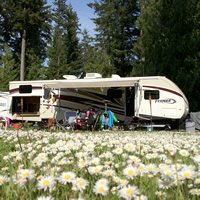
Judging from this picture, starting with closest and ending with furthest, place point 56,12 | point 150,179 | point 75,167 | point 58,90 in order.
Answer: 1. point 150,179
2. point 75,167
3. point 58,90
4. point 56,12

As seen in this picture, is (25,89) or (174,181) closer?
(174,181)

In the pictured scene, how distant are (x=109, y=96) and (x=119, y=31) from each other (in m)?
14.1

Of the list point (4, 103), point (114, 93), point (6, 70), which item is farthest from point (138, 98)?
point (6, 70)

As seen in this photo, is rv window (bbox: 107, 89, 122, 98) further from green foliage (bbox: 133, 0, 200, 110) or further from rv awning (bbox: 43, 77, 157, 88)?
green foliage (bbox: 133, 0, 200, 110)

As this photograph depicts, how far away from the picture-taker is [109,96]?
1527cm

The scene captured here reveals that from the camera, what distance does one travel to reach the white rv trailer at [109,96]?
1301 centimetres

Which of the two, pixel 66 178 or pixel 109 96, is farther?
pixel 109 96

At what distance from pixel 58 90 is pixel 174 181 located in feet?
46.5

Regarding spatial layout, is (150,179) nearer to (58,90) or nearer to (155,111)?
(155,111)

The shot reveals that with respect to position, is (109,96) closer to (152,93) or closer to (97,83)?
(97,83)

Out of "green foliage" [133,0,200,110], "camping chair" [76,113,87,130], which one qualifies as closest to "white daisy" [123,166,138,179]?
"camping chair" [76,113,87,130]

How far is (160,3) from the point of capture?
58.9 feet

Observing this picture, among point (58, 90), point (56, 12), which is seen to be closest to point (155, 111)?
point (58, 90)

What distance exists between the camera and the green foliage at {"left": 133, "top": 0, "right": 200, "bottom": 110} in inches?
625
